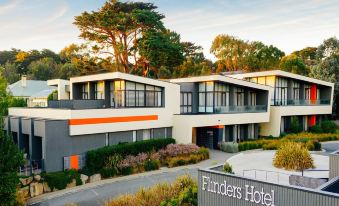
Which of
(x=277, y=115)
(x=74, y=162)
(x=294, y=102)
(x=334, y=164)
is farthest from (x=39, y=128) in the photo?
(x=294, y=102)

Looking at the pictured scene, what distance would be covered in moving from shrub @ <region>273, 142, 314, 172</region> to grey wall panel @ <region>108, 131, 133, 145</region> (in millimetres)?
12322

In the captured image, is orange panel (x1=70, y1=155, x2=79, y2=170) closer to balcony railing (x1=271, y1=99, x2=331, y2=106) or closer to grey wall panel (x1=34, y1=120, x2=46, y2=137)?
grey wall panel (x1=34, y1=120, x2=46, y2=137)

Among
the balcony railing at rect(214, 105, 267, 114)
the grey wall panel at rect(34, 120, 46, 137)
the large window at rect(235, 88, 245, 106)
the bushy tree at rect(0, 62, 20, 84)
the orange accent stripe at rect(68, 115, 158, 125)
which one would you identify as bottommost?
the grey wall panel at rect(34, 120, 46, 137)

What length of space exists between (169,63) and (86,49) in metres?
13.0

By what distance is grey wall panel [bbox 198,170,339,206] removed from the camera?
11.8 metres

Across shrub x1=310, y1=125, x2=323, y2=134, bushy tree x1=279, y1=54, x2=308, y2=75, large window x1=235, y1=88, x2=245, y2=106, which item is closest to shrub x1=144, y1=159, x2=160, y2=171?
large window x1=235, y1=88, x2=245, y2=106

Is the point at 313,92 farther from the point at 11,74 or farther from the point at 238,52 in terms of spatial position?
the point at 11,74

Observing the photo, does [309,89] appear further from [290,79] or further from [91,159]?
[91,159]

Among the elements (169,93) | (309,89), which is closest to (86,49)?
(169,93)

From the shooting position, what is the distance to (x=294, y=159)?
23.0 meters

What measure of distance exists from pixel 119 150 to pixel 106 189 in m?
4.65

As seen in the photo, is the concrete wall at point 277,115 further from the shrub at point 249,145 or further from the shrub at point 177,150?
the shrub at point 177,150

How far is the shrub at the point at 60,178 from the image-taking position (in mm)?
22922

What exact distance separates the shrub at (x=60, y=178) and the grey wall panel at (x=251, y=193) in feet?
38.7
